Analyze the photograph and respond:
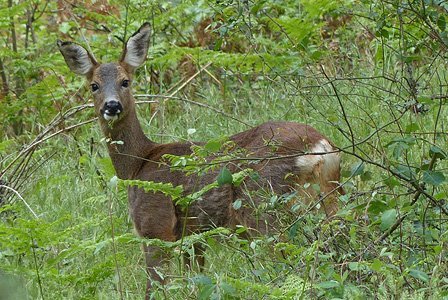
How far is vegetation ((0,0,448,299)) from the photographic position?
468 centimetres

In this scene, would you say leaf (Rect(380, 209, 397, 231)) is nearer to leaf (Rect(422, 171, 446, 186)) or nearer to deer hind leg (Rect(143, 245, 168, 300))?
leaf (Rect(422, 171, 446, 186))

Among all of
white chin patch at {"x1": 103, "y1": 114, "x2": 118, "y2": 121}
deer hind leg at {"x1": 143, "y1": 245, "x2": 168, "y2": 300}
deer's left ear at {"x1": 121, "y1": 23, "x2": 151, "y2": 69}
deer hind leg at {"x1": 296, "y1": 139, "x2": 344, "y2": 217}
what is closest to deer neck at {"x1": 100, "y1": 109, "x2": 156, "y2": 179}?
white chin patch at {"x1": 103, "y1": 114, "x2": 118, "y2": 121}

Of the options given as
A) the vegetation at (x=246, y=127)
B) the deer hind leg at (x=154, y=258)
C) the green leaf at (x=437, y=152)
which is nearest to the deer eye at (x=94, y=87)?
the vegetation at (x=246, y=127)

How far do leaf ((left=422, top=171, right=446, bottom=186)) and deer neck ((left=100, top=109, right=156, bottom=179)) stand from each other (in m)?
3.44

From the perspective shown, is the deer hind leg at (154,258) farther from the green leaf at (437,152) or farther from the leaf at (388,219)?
the leaf at (388,219)

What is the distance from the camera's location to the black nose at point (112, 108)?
7.45 m

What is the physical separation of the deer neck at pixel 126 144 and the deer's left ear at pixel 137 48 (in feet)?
1.52

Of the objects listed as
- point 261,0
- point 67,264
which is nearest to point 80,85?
point 67,264

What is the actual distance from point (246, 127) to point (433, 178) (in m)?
4.12

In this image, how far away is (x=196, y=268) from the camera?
6406mm

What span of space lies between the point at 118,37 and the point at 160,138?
54.8 inches

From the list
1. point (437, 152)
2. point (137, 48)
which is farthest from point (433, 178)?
point (137, 48)

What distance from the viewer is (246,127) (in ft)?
28.1

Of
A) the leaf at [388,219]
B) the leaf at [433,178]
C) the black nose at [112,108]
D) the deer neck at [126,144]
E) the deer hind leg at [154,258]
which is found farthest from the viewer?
the deer neck at [126,144]
